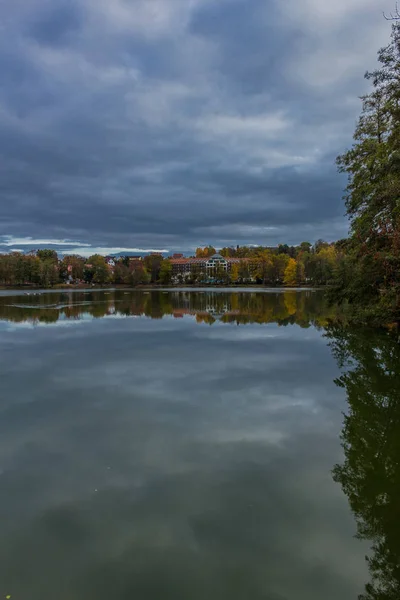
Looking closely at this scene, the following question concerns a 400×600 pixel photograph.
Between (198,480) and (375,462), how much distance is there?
281cm

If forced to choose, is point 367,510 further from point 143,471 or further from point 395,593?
point 143,471

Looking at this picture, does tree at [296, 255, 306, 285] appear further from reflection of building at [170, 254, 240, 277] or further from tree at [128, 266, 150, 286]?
tree at [128, 266, 150, 286]

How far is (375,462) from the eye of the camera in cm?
641

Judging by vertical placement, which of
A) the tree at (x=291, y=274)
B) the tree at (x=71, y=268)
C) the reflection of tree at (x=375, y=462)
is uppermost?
the tree at (x=71, y=268)

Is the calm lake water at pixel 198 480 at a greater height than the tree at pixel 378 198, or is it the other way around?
the tree at pixel 378 198

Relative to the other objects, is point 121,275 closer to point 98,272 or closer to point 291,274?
point 98,272

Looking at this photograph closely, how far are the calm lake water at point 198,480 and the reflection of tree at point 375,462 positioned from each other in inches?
1.0

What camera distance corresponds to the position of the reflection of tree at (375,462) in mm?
4270

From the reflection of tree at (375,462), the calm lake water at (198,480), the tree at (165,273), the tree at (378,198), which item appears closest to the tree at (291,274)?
the tree at (165,273)

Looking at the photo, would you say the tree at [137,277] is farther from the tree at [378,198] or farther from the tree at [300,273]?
the tree at [378,198]

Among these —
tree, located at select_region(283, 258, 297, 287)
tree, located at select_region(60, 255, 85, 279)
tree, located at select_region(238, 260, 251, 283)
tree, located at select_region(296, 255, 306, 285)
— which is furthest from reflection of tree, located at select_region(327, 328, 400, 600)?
tree, located at select_region(60, 255, 85, 279)

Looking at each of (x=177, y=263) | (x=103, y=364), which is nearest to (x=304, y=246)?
(x=177, y=263)

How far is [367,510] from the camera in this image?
514 centimetres

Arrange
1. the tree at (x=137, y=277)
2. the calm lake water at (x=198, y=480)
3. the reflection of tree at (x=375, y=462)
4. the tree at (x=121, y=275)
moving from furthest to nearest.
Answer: the tree at (x=121, y=275) < the tree at (x=137, y=277) < the reflection of tree at (x=375, y=462) < the calm lake water at (x=198, y=480)
